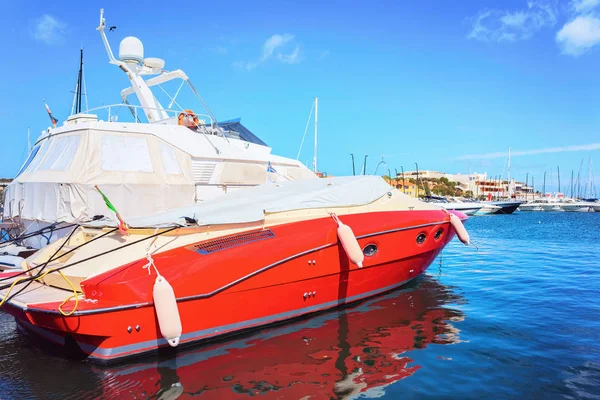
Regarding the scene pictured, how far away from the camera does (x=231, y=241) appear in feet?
19.4

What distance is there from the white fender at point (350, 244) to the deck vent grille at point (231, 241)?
1036mm

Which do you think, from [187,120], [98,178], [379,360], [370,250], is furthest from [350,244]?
[187,120]

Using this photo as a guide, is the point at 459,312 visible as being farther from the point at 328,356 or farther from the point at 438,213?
the point at 328,356

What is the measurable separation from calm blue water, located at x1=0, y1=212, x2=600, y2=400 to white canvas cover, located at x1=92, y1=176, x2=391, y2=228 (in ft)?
5.75

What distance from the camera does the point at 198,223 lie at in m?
5.90

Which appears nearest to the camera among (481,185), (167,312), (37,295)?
(167,312)

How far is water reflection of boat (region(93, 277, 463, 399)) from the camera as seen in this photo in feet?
14.7

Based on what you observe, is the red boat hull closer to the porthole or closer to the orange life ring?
the porthole

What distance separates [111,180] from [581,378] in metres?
7.93

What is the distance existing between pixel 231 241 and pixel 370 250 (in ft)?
Answer: 8.09

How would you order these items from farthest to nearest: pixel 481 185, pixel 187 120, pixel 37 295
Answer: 1. pixel 481 185
2. pixel 187 120
3. pixel 37 295

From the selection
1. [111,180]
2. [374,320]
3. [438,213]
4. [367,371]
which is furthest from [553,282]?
[111,180]

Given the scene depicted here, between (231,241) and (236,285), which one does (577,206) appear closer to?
(231,241)

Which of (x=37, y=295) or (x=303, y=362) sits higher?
(x=37, y=295)
